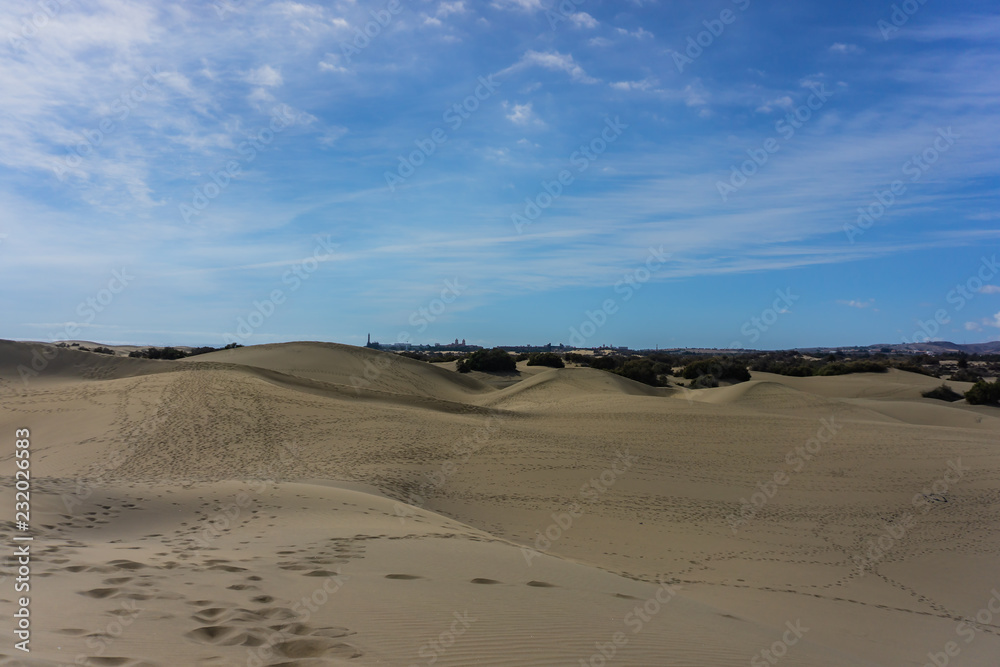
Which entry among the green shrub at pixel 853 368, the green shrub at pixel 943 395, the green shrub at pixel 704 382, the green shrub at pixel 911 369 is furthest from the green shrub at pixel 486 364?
the green shrub at pixel 911 369

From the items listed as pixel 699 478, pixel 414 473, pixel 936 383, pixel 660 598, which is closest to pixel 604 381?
pixel 699 478

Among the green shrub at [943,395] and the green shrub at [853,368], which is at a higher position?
the green shrub at [853,368]

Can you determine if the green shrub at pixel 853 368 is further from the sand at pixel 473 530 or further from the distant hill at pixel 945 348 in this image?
the distant hill at pixel 945 348

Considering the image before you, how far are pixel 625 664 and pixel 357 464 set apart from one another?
12.4m

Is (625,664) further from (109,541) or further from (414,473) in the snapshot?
(414,473)

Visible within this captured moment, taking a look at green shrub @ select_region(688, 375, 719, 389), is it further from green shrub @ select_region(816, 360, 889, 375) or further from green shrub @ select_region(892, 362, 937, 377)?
green shrub @ select_region(892, 362, 937, 377)

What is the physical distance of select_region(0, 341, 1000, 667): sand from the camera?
5332 millimetres

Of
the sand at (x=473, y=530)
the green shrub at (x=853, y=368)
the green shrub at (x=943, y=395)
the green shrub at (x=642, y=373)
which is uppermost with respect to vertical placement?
the green shrub at (x=853, y=368)

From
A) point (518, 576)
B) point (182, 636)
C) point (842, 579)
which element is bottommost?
point (842, 579)

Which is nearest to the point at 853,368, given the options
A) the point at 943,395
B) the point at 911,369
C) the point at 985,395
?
the point at 911,369

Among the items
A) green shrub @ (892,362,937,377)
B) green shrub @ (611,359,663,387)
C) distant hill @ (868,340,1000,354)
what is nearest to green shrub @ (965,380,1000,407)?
green shrub @ (892,362,937,377)

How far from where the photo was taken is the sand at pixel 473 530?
5.33 m

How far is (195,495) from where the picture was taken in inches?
443

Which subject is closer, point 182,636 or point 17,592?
point 182,636
